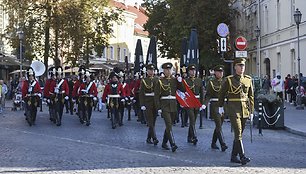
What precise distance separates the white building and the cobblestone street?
756 inches

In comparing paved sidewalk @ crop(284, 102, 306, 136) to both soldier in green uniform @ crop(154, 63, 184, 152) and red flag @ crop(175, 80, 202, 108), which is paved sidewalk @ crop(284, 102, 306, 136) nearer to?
red flag @ crop(175, 80, 202, 108)

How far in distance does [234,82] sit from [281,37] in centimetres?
2996

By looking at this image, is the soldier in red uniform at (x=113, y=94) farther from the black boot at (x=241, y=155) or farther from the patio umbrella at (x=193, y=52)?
the black boot at (x=241, y=155)

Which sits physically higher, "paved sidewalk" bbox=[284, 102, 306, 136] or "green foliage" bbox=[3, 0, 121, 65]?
"green foliage" bbox=[3, 0, 121, 65]

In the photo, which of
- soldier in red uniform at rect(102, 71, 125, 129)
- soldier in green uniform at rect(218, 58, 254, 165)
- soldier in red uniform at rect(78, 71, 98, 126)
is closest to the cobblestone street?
soldier in red uniform at rect(102, 71, 125, 129)

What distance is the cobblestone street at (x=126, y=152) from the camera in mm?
10528

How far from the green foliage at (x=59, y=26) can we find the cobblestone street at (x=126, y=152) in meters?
18.7

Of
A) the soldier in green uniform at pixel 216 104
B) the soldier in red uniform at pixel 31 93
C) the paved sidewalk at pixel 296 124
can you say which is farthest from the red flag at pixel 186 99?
the soldier in red uniform at pixel 31 93

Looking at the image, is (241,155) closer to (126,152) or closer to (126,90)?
(126,152)

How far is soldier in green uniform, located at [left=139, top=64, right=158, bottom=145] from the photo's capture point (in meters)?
14.3

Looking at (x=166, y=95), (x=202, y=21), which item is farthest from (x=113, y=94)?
(x=202, y=21)

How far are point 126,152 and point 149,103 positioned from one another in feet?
8.71

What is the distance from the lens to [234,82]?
11.2 m

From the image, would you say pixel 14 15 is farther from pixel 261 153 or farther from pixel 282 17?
pixel 261 153
